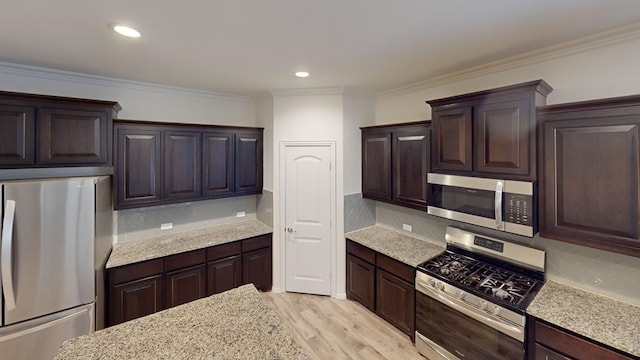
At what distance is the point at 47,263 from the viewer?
2135mm

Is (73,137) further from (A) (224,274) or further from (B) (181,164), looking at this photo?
(A) (224,274)

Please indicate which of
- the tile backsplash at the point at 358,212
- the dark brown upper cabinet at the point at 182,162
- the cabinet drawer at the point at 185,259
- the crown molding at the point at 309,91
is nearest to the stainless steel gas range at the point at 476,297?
the tile backsplash at the point at 358,212

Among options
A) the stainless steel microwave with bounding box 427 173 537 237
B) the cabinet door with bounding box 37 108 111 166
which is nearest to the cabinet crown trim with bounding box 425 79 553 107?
the stainless steel microwave with bounding box 427 173 537 237

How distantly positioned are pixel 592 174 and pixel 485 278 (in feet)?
3.56

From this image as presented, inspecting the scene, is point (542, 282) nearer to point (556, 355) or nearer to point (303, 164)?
point (556, 355)

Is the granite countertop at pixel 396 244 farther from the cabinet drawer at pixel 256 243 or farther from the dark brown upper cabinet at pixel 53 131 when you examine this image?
the dark brown upper cabinet at pixel 53 131

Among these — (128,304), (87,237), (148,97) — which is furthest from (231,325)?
(148,97)

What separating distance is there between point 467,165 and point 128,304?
352cm

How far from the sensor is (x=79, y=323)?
2297mm

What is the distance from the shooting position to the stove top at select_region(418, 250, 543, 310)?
2.01m

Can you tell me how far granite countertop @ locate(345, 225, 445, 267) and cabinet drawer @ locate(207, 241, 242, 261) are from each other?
141 cm

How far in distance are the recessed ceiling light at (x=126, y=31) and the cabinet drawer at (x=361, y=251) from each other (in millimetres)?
2932

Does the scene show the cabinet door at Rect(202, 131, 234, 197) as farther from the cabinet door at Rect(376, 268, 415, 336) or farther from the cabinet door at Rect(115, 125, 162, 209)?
the cabinet door at Rect(376, 268, 415, 336)

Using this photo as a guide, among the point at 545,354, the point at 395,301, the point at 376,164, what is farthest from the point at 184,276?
the point at 545,354
